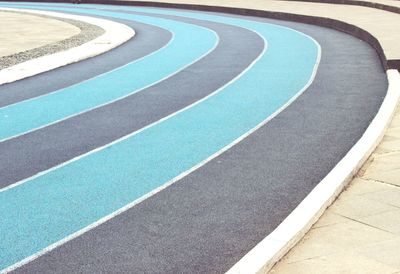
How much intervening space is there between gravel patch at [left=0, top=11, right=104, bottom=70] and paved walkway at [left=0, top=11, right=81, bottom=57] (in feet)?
1.01

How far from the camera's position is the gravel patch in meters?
16.4

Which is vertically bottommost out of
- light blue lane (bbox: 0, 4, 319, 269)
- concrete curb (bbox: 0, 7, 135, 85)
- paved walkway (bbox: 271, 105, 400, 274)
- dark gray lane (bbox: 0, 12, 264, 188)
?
concrete curb (bbox: 0, 7, 135, 85)

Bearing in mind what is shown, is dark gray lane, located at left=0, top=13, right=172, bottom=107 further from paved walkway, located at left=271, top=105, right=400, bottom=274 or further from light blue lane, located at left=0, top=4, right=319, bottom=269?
paved walkway, located at left=271, top=105, right=400, bottom=274

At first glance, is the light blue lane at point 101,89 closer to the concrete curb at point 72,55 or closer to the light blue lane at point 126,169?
the concrete curb at point 72,55

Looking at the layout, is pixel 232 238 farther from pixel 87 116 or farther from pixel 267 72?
pixel 267 72

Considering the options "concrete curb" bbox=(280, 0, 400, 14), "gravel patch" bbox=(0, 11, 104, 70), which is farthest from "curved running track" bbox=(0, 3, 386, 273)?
"concrete curb" bbox=(280, 0, 400, 14)

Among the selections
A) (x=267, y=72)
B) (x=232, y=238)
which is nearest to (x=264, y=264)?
(x=232, y=238)

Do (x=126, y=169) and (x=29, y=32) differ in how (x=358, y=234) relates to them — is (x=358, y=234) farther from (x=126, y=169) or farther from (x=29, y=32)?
(x=29, y=32)

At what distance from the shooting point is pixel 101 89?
41.9 ft

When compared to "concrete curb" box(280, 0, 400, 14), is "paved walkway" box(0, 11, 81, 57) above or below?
below

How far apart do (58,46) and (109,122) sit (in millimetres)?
9861

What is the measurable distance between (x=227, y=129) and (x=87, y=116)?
95.5 inches

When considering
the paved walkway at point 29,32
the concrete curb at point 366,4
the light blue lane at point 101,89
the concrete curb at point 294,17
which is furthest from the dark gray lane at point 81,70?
the concrete curb at point 366,4

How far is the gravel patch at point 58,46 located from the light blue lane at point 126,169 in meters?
6.41
